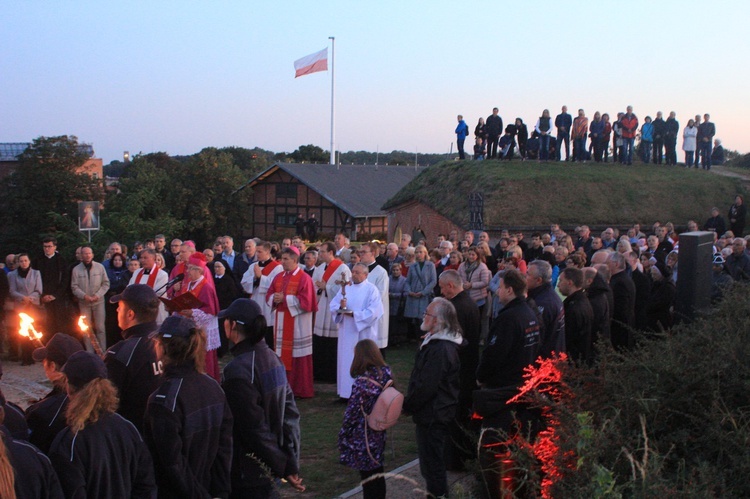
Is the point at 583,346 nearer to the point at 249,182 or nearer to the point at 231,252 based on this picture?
the point at 231,252

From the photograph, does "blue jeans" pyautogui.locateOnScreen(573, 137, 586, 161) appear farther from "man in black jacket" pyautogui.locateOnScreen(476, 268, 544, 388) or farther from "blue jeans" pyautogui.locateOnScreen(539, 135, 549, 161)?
"man in black jacket" pyautogui.locateOnScreen(476, 268, 544, 388)

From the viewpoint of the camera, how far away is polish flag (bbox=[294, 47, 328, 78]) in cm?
4262

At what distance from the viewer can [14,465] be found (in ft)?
10.4

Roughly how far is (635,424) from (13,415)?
3057 millimetres

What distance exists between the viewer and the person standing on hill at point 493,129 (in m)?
26.7

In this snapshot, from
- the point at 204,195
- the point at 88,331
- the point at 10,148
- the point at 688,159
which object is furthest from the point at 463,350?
the point at 10,148

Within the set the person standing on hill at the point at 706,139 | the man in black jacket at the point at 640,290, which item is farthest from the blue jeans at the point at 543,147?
the man in black jacket at the point at 640,290

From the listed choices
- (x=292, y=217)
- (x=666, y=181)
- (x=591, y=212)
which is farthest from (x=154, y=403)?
(x=292, y=217)

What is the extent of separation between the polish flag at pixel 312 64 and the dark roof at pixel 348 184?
7.92 meters

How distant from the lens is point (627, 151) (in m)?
28.6

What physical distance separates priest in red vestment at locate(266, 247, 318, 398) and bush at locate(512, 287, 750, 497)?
6189mm

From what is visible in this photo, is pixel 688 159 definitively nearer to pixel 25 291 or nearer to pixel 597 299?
pixel 597 299

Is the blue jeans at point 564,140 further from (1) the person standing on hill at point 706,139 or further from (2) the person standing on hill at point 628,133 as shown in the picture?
(1) the person standing on hill at point 706,139

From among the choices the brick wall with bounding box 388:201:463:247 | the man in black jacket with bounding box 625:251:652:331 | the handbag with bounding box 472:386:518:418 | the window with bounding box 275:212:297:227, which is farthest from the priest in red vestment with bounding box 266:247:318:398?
the window with bounding box 275:212:297:227
